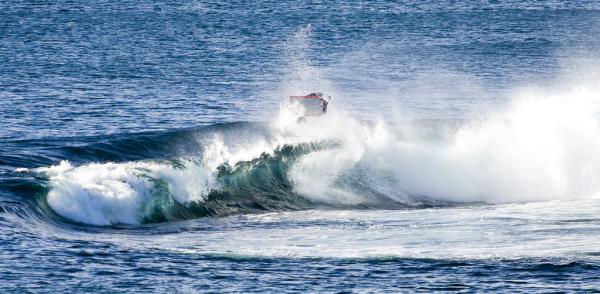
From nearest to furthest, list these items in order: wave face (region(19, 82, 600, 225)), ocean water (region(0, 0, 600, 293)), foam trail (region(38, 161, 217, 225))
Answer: ocean water (region(0, 0, 600, 293)), foam trail (region(38, 161, 217, 225)), wave face (region(19, 82, 600, 225))

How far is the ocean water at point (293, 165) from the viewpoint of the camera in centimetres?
3447

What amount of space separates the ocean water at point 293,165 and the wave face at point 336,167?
0.11m

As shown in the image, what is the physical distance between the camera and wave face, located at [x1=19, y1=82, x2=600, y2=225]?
142ft

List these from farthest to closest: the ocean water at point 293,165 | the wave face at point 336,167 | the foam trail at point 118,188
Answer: the wave face at point 336,167 < the foam trail at point 118,188 < the ocean water at point 293,165

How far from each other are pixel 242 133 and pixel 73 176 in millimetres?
17509

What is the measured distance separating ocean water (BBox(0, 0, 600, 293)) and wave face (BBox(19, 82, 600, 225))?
0.11 m

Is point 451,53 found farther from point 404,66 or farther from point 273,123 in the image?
point 273,123

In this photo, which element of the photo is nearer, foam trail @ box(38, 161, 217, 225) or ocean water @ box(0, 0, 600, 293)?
ocean water @ box(0, 0, 600, 293)

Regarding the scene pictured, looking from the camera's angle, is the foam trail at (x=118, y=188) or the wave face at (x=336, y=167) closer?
the foam trail at (x=118, y=188)

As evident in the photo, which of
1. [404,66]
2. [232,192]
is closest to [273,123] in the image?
[232,192]

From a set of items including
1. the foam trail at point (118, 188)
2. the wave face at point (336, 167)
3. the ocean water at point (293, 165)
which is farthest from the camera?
the wave face at point (336, 167)

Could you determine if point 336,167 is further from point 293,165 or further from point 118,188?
point 118,188

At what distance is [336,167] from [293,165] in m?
1.78

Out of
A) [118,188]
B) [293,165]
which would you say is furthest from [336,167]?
[118,188]
